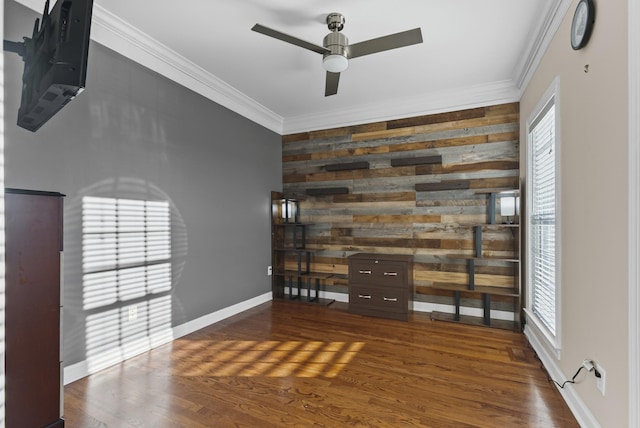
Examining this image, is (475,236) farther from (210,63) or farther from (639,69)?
(210,63)

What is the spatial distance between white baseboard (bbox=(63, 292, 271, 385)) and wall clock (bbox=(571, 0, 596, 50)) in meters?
3.81

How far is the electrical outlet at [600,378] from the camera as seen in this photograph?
5.25 ft

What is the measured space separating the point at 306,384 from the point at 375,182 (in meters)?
2.75

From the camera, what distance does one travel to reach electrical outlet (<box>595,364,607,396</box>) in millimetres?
1602

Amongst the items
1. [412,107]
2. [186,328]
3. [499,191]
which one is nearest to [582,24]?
[499,191]

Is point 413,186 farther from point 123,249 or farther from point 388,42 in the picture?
point 123,249

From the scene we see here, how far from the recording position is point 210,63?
10.4 ft

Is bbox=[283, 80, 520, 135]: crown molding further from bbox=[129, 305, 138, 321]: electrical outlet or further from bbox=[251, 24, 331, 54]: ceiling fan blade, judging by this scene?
bbox=[129, 305, 138, 321]: electrical outlet

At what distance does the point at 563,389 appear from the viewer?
82.3 inches

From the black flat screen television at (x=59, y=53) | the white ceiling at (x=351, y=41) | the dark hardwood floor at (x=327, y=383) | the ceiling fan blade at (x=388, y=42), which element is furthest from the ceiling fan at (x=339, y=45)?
the dark hardwood floor at (x=327, y=383)

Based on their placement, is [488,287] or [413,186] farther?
[413,186]

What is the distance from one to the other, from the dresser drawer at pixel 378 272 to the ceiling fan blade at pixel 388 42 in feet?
7.52

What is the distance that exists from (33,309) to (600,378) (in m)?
2.88

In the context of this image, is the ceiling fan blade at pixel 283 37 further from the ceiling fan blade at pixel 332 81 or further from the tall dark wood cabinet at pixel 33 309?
the tall dark wood cabinet at pixel 33 309
